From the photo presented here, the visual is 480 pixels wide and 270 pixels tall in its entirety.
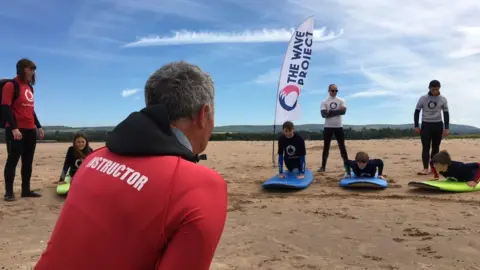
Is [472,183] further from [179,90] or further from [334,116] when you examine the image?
[179,90]

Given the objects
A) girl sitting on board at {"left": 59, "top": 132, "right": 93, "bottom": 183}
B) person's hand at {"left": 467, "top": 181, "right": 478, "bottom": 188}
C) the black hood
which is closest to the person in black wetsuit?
person's hand at {"left": 467, "top": 181, "right": 478, "bottom": 188}

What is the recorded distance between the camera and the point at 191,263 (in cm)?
111

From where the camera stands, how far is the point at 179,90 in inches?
53.0

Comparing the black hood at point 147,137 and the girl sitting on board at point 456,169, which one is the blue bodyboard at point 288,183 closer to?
the girl sitting on board at point 456,169

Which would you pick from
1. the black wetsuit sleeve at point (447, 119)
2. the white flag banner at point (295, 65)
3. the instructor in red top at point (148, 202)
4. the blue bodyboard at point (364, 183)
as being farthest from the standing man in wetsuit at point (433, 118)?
the instructor in red top at point (148, 202)

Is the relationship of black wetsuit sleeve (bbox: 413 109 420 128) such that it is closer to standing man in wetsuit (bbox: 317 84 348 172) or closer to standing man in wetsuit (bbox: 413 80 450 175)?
standing man in wetsuit (bbox: 413 80 450 175)

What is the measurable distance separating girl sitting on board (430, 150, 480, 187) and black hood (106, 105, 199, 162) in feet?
21.9

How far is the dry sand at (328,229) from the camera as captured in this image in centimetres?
366

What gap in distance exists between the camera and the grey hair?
1342mm

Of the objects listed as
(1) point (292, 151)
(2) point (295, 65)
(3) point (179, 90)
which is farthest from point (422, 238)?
(2) point (295, 65)

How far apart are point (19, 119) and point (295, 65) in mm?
6488

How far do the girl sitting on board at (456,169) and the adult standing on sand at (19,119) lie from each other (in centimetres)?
625

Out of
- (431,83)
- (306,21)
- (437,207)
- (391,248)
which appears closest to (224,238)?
(391,248)

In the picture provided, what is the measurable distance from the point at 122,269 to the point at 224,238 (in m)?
3.28
